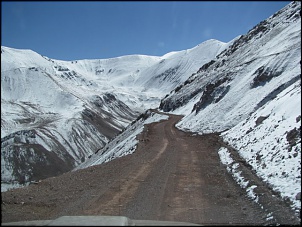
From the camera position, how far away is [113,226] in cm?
586

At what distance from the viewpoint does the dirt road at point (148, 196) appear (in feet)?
33.9

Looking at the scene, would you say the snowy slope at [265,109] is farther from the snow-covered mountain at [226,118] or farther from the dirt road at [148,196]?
the dirt road at [148,196]

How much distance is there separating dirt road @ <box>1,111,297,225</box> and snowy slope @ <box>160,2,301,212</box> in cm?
Result: 156

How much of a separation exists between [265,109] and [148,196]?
60.3ft

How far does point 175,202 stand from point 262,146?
857 cm

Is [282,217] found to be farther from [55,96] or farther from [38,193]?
[55,96]

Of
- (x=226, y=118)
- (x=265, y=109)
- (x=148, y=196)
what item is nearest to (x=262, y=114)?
(x=265, y=109)

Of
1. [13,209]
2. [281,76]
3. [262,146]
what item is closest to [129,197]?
[13,209]

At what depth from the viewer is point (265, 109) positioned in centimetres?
2825

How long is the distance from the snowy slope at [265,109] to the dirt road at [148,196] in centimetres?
156

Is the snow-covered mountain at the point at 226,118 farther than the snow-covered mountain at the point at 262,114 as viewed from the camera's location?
Yes

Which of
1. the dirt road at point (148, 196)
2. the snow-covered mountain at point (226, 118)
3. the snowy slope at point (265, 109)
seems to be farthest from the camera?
the snow-covered mountain at point (226, 118)

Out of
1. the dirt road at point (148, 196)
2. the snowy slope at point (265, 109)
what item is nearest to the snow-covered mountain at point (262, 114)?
the snowy slope at point (265, 109)

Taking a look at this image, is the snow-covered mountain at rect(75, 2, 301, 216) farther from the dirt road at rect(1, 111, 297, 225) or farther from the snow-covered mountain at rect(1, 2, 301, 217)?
the dirt road at rect(1, 111, 297, 225)
